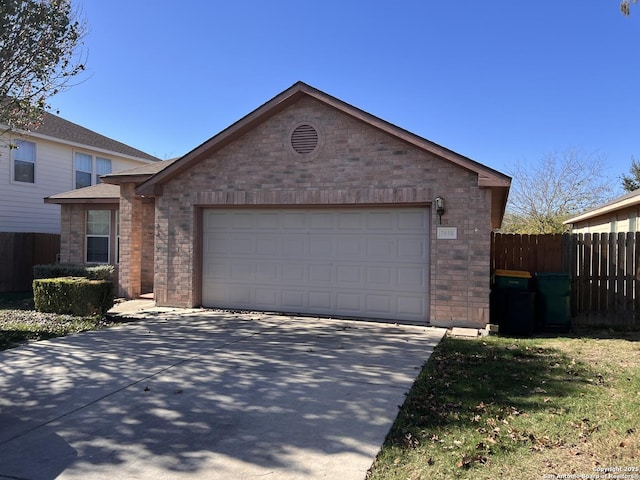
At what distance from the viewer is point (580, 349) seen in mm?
7805

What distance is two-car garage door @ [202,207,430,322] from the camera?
9938mm

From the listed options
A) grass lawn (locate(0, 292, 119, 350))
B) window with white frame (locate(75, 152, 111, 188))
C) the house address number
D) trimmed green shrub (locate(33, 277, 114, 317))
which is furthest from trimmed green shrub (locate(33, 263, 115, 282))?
the house address number

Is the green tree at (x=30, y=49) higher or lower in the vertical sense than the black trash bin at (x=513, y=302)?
higher

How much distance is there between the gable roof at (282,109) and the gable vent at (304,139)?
0.65 m

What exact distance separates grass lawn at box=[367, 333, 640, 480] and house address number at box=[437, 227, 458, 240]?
2.70 metres

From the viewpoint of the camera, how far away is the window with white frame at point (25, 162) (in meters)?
16.6

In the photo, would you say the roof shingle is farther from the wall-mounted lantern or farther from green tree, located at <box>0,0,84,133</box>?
the wall-mounted lantern

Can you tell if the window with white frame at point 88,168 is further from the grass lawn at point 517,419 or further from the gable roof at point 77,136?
the grass lawn at point 517,419

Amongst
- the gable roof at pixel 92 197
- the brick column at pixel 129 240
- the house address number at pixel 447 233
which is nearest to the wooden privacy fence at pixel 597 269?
the house address number at pixel 447 233

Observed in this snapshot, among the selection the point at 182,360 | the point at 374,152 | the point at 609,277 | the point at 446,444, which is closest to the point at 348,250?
the point at 374,152

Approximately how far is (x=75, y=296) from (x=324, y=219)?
5669 mm

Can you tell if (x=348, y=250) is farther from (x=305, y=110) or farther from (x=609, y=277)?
(x=609, y=277)

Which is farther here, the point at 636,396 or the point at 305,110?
the point at 305,110

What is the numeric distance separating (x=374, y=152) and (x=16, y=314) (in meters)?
8.63
